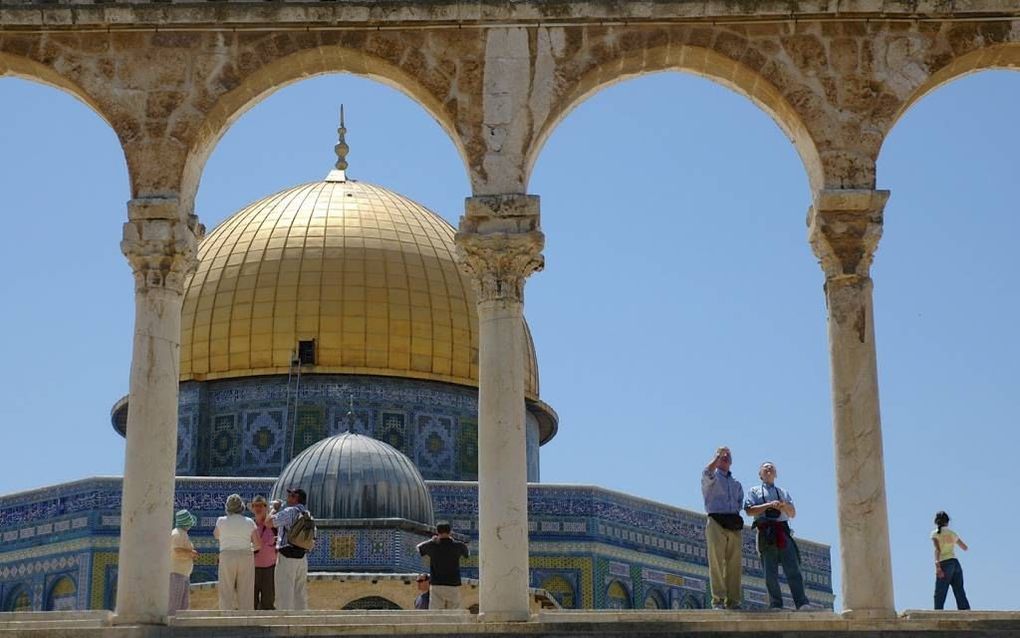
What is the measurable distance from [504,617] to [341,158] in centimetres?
2166

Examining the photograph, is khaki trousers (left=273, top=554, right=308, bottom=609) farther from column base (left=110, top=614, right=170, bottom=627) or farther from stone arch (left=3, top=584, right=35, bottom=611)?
stone arch (left=3, top=584, right=35, bottom=611)

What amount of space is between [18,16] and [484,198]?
396cm

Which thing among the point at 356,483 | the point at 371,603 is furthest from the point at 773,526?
the point at 356,483

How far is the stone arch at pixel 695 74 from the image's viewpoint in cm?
1658

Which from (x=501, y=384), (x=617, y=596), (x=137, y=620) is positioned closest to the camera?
(x=137, y=620)

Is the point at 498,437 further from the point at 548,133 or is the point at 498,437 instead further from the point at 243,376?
the point at 243,376

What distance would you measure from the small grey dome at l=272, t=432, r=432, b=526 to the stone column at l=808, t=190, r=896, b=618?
45.7 ft

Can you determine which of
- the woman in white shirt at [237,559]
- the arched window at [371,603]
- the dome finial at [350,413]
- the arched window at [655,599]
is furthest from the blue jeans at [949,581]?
the dome finial at [350,413]

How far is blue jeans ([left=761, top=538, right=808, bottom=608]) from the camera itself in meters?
15.8

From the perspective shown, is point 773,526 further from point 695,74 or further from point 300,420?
point 300,420

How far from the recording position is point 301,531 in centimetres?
1656

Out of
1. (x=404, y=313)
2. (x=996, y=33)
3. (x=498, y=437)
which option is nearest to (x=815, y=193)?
(x=996, y=33)

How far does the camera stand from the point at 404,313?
33.6 metres

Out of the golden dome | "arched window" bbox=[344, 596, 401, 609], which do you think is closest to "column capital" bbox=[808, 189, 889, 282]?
"arched window" bbox=[344, 596, 401, 609]
